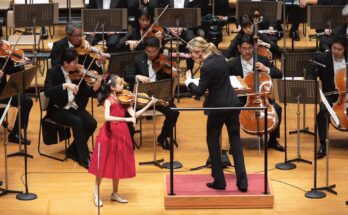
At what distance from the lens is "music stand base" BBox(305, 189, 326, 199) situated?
351 inches

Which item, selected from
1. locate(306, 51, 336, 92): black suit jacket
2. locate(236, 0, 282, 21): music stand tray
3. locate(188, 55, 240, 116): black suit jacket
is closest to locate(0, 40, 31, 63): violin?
locate(188, 55, 240, 116): black suit jacket

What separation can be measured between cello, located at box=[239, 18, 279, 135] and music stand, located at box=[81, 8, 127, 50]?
2418 mm

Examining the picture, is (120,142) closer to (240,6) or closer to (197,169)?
(197,169)

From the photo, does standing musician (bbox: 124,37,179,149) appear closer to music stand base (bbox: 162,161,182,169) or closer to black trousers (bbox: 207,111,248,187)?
music stand base (bbox: 162,161,182,169)

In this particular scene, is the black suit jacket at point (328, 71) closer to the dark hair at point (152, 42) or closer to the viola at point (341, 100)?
the viola at point (341, 100)

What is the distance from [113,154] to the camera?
858 centimetres

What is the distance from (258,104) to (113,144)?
204 cm

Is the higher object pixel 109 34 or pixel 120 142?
pixel 109 34

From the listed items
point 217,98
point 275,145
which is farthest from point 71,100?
point 275,145

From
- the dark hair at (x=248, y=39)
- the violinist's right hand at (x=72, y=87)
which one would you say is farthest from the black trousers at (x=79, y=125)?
the dark hair at (x=248, y=39)

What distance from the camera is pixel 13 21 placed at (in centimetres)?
1190

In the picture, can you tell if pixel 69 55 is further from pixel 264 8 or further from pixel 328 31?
pixel 328 31

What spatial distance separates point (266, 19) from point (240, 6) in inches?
15.6

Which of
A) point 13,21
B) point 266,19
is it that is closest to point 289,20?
point 266,19
